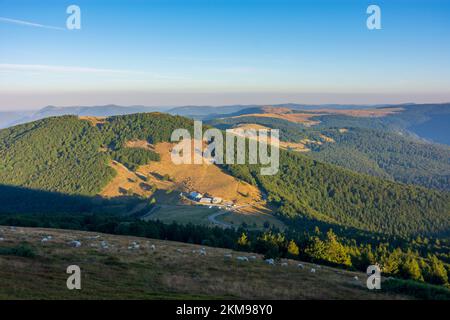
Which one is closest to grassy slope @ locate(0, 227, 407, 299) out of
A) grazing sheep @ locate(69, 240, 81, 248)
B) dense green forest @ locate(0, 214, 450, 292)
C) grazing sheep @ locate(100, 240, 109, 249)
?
grazing sheep @ locate(100, 240, 109, 249)

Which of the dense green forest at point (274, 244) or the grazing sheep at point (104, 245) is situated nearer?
the grazing sheep at point (104, 245)

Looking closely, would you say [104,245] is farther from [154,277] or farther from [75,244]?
[154,277]

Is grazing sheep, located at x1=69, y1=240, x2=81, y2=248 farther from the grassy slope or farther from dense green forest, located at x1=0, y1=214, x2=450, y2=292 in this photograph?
dense green forest, located at x1=0, y1=214, x2=450, y2=292

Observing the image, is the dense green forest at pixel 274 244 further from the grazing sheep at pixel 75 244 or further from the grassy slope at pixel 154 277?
the grazing sheep at pixel 75 244

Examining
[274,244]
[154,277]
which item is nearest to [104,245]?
[154,277]

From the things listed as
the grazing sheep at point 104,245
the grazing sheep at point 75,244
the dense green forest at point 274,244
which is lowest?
the dense green forest at point 274,244

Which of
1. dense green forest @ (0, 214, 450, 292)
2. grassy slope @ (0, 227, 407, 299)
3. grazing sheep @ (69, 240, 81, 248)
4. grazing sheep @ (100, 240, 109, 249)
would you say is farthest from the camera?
dense green forest @ (0, 214, 450, 292)

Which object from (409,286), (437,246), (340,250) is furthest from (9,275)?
(437,246)

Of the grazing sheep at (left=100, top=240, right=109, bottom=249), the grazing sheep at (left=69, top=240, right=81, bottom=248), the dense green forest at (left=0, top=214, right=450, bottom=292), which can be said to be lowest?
the dense green forest at (left=0, top=214, right=450, bottom=292)

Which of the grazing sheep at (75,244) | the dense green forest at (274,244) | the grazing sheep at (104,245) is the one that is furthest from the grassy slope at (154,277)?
the dense green forest at (274,244)
